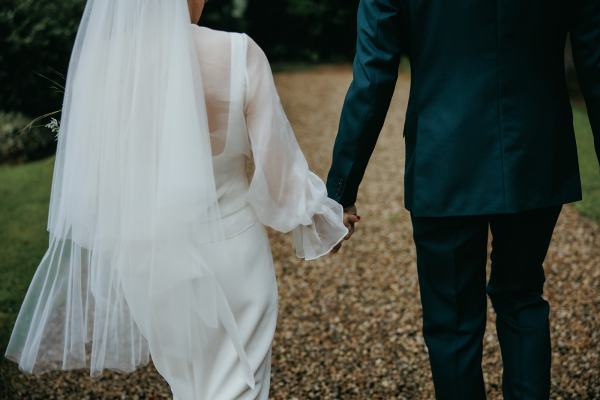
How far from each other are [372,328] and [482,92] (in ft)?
6.93

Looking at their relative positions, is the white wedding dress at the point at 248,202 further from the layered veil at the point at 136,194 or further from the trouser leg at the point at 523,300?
the trouser leg at the point at 523,300

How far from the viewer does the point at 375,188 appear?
24.7 feet

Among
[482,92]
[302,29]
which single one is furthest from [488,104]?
[302,29]

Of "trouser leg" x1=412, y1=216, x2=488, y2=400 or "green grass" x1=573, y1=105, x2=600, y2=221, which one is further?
"green grass" x1=573, y1=105, x2=600, y2=221

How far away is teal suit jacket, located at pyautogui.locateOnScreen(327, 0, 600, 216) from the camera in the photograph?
92.8 inches

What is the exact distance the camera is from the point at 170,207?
2242 mm

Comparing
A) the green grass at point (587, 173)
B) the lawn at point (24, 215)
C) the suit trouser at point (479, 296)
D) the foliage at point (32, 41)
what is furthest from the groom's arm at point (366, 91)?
Answer: the foliage at point (32, 41)

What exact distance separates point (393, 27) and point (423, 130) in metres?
0.35

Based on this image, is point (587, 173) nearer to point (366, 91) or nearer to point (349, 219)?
point (349, 219)

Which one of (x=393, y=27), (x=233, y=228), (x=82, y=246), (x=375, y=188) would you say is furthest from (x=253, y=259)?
(x=375, y=188)

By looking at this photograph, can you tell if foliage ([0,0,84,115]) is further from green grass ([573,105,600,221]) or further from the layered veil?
the layered veil

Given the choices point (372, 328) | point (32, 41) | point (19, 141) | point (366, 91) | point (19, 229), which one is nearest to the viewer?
point (366, 91)

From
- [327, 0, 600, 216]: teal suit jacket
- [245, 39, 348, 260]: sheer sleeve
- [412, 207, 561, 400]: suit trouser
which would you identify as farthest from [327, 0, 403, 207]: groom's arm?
[412, 207, 561, 400]: suit trouser

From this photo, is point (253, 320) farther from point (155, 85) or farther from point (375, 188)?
point (375, 188)
